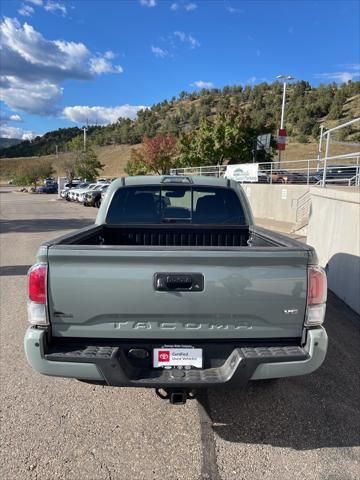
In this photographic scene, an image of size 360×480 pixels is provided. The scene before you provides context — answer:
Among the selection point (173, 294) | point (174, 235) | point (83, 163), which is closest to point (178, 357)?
point (173, 294)

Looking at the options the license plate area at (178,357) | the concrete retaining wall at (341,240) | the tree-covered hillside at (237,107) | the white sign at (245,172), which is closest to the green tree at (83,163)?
the tree-covered hillside at (237,107)

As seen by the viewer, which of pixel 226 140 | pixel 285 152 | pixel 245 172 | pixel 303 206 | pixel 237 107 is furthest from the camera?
pixel 285 152

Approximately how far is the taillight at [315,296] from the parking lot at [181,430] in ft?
3.26

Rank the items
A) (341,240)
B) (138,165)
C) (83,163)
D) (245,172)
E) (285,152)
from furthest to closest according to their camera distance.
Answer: (83,163)
(285,152)
(138,165)
(245,172)
(341,240)

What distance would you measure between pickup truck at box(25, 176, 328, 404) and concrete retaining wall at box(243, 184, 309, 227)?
50.5 feet

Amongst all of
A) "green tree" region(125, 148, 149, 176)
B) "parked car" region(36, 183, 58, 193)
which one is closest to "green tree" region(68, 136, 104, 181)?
"parked car" region(36, 183, 58, 193)

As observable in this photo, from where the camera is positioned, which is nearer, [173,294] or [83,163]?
[173,294]

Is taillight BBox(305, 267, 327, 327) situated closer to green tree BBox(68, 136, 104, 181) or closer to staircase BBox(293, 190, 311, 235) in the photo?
staircase BBox(293, 190, 311, 235)

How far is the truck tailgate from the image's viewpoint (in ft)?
7.81

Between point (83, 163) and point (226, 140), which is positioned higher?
point (226, 140)

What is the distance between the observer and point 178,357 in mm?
2504

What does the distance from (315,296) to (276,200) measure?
57.5ft

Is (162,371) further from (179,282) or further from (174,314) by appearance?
(179,282)

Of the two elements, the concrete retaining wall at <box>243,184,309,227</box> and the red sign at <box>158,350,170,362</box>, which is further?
the concrete retaining wall at <box>243,184,309,227</box>
